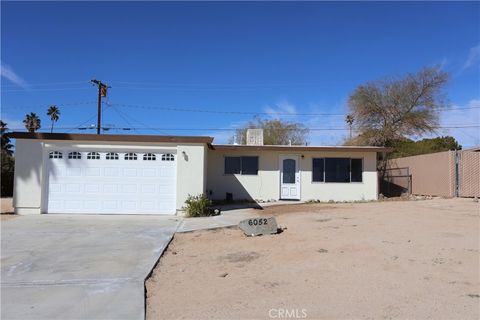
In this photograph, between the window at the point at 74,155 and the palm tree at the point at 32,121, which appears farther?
the palm tree at the point at 32,121

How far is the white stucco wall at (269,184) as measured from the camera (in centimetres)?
2083

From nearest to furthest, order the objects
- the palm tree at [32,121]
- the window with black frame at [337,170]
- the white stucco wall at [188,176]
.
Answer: the white stucco wall at [188,176] → the window with black frame at [337,170] → the palm tree at [32,121]

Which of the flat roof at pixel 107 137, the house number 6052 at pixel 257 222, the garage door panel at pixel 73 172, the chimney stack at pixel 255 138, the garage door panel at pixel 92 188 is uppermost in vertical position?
the chimney stack at pixel 255 138

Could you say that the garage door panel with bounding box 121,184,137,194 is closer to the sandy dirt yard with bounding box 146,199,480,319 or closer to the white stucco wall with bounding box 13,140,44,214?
the white stucco wall with bounding box 13,140,44,214

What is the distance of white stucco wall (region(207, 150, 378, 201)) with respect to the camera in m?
20.8

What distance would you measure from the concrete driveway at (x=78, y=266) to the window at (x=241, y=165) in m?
7.84

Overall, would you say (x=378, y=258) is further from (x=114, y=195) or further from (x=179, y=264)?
(x=114, y=195)

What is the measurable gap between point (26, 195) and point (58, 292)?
10.00m

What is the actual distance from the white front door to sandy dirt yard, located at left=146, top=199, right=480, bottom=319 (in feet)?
31.8

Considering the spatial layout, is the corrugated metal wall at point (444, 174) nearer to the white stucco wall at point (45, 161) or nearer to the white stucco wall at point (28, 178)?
the white stucco wall at point (45, 161)

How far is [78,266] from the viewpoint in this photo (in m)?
7.78

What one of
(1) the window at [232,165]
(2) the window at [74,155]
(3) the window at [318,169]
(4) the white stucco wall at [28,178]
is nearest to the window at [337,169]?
(3) the window at [318,169]

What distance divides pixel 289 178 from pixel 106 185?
897 centimetres

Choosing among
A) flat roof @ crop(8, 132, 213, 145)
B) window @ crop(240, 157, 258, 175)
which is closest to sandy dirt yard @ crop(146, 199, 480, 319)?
flat roof @ crop(8, 132, 213, 145)
